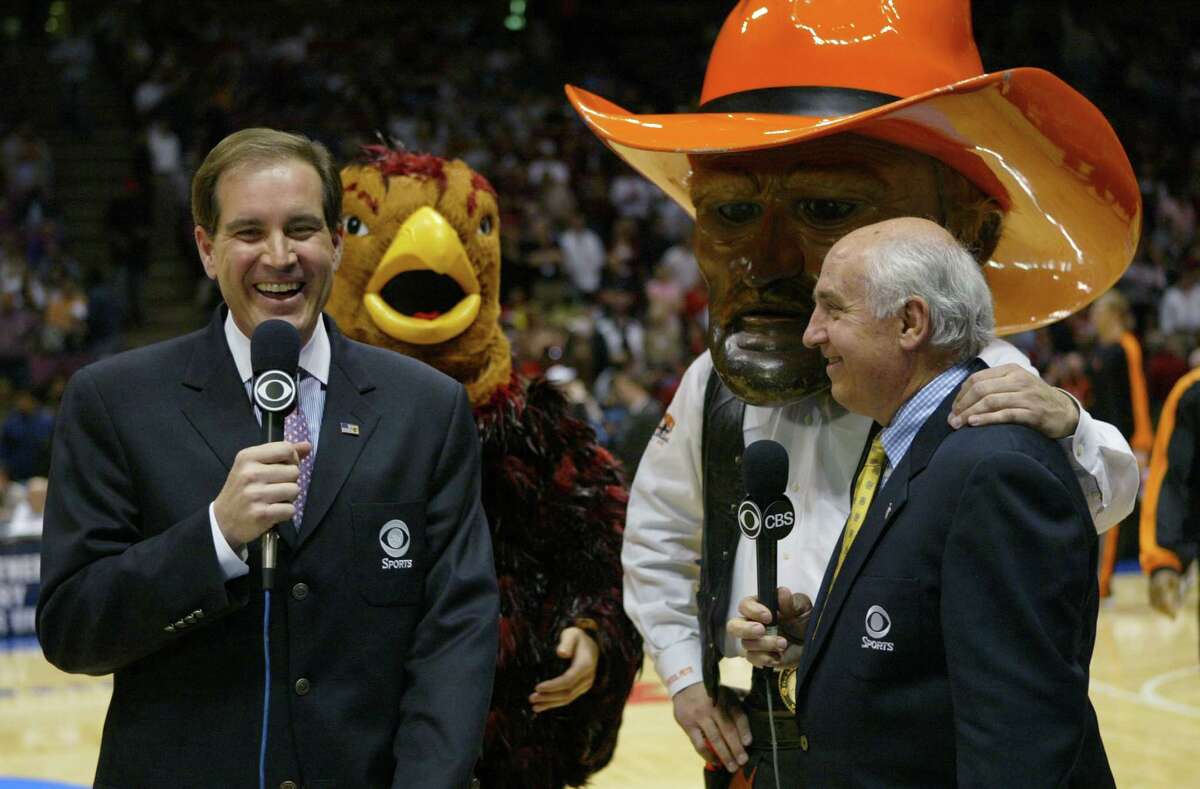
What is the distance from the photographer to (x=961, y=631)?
205 centimetres

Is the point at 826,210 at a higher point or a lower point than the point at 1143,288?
higher

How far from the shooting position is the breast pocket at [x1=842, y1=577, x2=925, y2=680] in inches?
84.8

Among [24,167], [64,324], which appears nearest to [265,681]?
[64,324]

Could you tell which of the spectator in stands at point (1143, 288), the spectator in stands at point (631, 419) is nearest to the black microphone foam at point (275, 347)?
the spectator in stands at point (631, 419)

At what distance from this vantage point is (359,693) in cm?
228

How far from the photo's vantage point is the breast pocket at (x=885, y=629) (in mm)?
2154

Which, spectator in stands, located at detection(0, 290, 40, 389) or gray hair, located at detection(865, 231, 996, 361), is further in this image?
spectator in stands, located at detection(0, 290, 40, 389)

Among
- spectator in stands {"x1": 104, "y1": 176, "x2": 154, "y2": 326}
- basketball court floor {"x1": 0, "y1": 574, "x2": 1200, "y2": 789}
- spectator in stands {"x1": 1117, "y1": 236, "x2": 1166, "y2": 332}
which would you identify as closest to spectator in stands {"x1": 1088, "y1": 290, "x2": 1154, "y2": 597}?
basketball court floor {"x1": 0, "y1": 574, "x2": 1200, "y2": 789}

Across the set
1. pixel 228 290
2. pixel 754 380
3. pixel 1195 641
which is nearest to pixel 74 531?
pixel 228 290

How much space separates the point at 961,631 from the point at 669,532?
3.77 feet

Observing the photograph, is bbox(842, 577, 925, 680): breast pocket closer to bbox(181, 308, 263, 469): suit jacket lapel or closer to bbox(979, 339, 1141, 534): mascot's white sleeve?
bbox(979, 339, 1141, 534): mascot's white sleeve

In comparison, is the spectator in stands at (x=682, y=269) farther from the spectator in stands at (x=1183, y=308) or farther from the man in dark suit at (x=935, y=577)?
the man in dark suit at (x=935, y=577)

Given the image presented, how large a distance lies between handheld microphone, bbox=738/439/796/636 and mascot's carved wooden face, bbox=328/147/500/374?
139 cm

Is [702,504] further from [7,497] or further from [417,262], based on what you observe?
[7,497]
